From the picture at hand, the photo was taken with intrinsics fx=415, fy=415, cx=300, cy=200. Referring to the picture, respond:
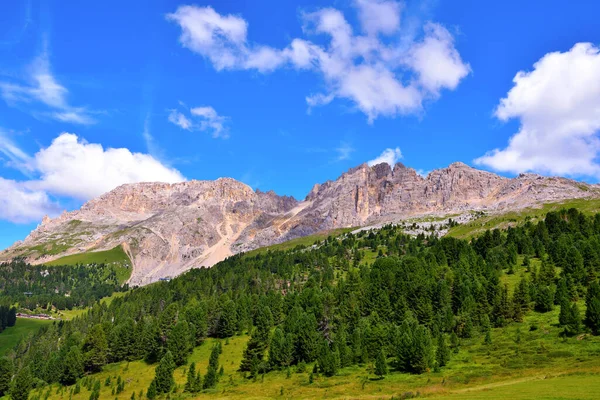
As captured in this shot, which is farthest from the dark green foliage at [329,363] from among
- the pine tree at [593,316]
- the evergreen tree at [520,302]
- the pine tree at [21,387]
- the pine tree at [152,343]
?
the pine tree at [21,387]

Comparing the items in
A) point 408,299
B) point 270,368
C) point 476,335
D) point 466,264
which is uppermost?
point 466,264

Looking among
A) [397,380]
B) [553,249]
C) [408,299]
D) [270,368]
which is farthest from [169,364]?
[553,249]

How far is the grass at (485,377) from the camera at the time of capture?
51188 millimetres

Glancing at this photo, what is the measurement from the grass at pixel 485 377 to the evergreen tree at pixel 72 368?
749 inches

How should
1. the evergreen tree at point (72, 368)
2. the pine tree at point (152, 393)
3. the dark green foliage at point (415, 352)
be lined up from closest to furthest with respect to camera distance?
1. the dark green foliage at point (415, 352)
2. the pine tree at point (152, 393)
3. the evergreen tree at point (72, 368)

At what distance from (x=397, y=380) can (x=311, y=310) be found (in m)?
67.0

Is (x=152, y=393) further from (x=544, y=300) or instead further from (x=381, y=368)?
(x=544, y=300)

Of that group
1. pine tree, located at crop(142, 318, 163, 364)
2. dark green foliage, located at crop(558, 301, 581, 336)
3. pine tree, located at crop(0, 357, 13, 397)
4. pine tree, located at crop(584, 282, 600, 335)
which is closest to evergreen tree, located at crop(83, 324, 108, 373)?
pine tree, located at crop(142, 318, 163, 364)

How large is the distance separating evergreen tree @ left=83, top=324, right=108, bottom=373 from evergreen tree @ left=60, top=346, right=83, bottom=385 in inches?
127

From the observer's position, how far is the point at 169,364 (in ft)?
373

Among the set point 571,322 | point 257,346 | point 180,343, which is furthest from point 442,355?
point 180,343

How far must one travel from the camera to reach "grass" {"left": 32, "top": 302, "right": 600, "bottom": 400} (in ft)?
→ 168

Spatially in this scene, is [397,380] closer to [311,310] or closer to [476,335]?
[476,335]

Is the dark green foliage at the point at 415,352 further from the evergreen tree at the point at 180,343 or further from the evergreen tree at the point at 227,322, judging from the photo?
the evergreen tree at the point at 227,322
